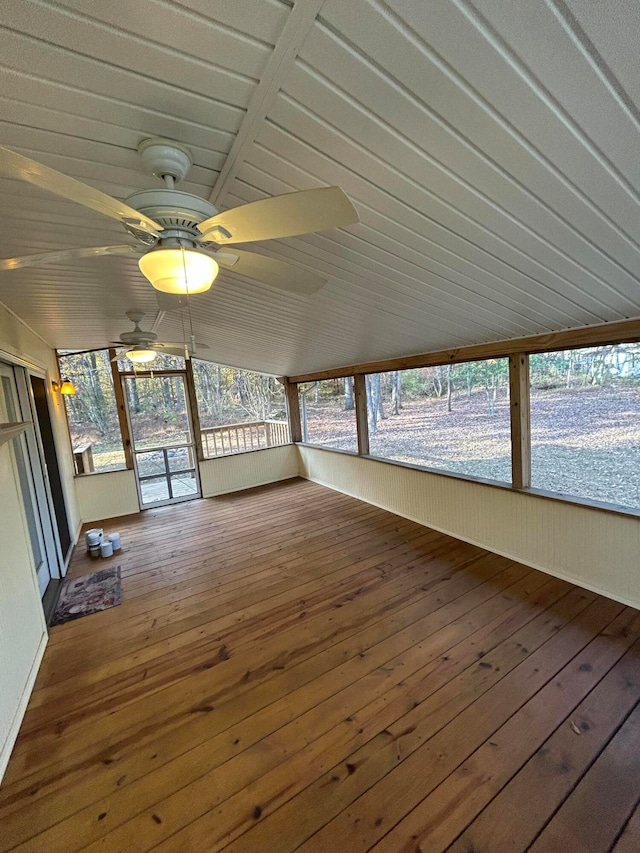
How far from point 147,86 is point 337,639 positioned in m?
2.97

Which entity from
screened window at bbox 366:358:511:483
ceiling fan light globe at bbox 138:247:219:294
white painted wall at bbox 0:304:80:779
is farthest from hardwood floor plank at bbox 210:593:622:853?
ceiling fan light globe at bbox 138:247:219:294

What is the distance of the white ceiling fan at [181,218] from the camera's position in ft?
2.96

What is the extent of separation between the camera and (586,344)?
272 centimetres

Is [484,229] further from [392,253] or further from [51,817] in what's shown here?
[51,817]

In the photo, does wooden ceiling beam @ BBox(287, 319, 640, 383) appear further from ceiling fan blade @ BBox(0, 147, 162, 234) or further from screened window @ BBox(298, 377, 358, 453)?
ceiling fan blade @ BBox(0, 147, 162, 234)

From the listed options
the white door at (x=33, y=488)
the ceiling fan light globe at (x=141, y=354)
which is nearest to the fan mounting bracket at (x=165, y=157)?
the ceiling fan light globe at (x=141, y=354)

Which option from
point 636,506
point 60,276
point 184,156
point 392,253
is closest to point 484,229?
point 392,253

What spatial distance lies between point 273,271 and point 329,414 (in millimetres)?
4827

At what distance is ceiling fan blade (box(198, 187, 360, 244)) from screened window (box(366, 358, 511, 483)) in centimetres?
300

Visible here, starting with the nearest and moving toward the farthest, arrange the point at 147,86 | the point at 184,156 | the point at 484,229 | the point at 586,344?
the point at 147,86 → the point at 184,156 → the point at 484,229 → the point at 586,344

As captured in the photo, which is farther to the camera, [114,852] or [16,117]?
[114,852]

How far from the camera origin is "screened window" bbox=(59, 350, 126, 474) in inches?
214

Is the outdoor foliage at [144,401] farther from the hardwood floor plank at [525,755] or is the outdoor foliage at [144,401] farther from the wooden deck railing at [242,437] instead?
the hardwood floor plank at [525,755]

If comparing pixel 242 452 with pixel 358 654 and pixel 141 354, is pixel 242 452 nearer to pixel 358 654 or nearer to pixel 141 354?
pixel 141 354
